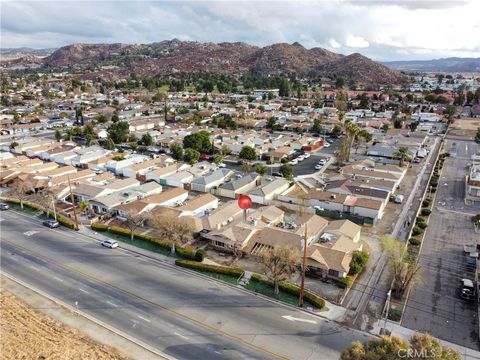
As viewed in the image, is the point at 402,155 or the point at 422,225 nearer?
the point at 422,225

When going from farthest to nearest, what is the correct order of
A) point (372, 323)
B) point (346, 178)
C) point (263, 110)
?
point (263, 110) < point (346, 178) < point (372, 323)

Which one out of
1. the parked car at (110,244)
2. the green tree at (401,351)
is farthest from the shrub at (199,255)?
the green tree at (401,351)

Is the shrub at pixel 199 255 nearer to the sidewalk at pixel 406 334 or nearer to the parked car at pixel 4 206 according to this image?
the sidewalk at pixel 406 334

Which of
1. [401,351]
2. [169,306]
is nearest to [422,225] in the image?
[401,351]

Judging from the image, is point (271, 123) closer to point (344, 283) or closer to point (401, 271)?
point (344, 283)

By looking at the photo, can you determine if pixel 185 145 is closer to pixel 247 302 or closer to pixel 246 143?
pixel 246 143

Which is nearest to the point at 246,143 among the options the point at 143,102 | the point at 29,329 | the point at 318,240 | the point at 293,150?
the point at 293,150

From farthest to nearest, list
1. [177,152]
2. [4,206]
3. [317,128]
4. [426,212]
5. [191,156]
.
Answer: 1. [317,128]
2. [177,152]
3. [191,156]
4. [4,206]
5. [426,212]
